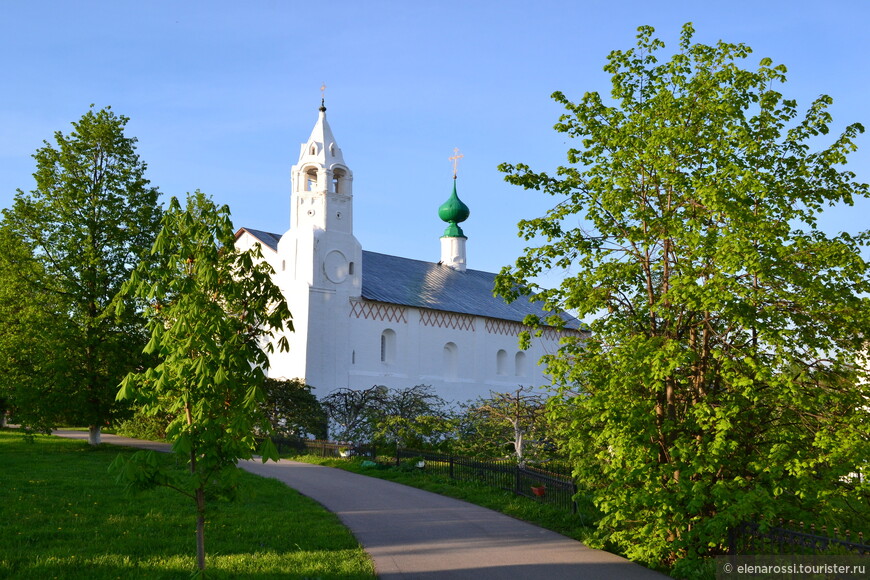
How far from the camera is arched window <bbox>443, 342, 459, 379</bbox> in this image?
150 ft

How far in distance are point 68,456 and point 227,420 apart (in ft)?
61.0

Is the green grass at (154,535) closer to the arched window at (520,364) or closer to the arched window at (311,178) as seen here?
the arched window at (311,178)

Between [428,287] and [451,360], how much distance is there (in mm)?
4873

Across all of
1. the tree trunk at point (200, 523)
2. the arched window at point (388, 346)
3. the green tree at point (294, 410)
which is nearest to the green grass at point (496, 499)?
the tree trunk at point (200, 523)

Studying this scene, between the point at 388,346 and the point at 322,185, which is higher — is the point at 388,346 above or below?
→ below

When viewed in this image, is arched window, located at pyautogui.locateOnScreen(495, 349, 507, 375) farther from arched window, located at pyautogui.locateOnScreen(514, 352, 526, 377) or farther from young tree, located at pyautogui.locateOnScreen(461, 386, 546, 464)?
young tree, located at pyautogui.locateOnScreen(461, 386, 546, 464)

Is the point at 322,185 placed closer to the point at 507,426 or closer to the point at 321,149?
the point at 321,149

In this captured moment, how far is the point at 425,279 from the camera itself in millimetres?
49719

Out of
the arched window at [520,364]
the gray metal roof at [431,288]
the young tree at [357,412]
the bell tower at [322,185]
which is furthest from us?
the arched window at [520,364]

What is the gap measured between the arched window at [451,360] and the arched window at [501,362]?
3.35m

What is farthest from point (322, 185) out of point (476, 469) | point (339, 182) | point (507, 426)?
point (476, 469)

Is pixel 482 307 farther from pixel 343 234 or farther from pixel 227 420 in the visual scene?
pixel 227 420

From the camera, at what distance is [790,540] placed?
33.4 feet

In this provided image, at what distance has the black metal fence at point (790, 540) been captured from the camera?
31.9ft
